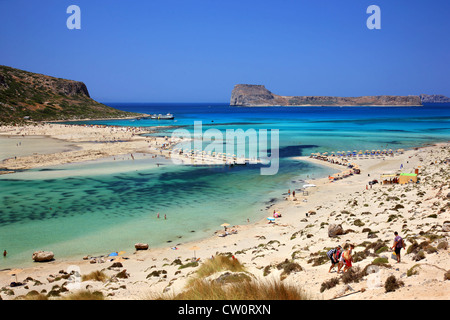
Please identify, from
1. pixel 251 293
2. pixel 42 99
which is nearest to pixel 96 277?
pixel 251 293

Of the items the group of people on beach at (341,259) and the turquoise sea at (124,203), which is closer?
the group of people on beach at (341,259)

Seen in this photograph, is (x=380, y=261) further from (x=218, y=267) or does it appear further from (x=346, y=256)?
(x=218, y=267)

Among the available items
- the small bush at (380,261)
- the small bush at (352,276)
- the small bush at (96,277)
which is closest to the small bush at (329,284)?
the small bush at (352,276)

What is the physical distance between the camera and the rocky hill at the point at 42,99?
101925mm

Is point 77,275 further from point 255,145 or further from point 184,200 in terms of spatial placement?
point 255,145

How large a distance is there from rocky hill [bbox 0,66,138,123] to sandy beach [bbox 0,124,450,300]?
91.8 metres

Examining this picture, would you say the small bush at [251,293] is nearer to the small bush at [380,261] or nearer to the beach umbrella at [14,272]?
the small bush at [380,261]

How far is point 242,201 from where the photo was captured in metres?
25.8

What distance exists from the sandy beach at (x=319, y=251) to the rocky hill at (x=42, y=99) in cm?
9182

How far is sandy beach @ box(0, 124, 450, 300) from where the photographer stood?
840 centimetres

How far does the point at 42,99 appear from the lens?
120 metres
